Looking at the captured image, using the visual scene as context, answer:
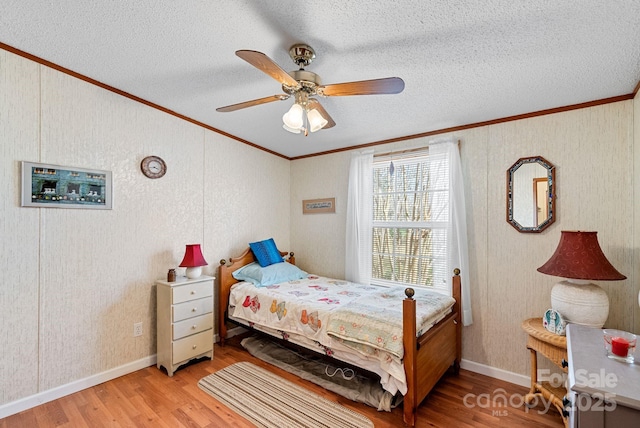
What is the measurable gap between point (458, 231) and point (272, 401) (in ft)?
7.10

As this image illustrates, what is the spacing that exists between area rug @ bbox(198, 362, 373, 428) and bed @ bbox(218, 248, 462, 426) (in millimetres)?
336

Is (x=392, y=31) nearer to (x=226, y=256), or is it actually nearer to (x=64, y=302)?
(x=226, y=256)

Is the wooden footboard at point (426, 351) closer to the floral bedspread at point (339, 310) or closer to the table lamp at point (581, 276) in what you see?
the floral bedspread at point (339, 310)

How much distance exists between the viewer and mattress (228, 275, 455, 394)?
6.53 ft

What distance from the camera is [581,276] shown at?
1.81 meters

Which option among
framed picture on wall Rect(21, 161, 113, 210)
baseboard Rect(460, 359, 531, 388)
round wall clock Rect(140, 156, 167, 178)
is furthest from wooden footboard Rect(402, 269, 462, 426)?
framed picture on wall Rect(21, 161, 113, 210)

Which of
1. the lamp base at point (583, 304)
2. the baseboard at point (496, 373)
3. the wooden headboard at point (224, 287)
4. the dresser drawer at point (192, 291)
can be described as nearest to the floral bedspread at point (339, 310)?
the wooden headboard at point (224, 287)

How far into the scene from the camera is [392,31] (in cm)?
162

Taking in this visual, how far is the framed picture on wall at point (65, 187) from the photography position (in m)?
2.13

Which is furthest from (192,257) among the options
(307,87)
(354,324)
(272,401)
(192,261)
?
(307,87)

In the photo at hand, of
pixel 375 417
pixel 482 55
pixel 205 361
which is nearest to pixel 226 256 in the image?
pixel 205 361

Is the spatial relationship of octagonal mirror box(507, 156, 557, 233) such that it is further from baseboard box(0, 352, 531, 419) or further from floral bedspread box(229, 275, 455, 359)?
baseboard box(0, 352, 531, 419)

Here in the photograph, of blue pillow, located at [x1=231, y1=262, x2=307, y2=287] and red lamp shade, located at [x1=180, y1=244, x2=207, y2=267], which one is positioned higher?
red lamp shade, located at [x1=180, y1=244, x2=207, y2=267]

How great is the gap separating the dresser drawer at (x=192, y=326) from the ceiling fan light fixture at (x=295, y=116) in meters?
2.08
